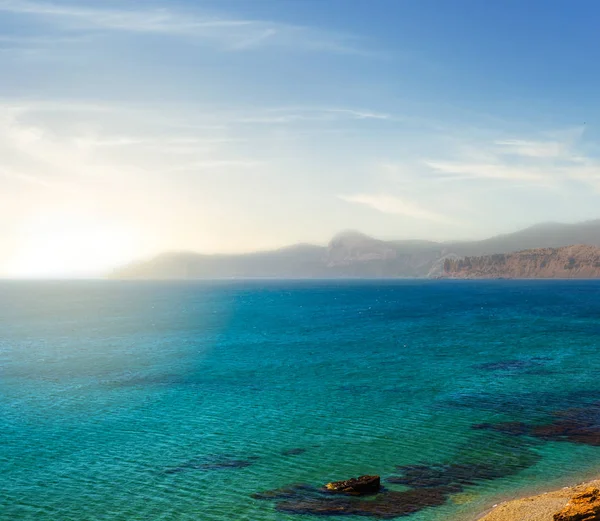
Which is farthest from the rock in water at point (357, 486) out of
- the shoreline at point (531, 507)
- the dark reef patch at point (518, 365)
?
the dark reef patch at point (518, 365)

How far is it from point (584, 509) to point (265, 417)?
2892 cm

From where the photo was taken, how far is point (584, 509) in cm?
2228

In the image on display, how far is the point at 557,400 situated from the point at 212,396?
113 feet

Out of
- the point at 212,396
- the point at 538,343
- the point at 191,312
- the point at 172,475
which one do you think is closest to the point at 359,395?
the point at 212,396

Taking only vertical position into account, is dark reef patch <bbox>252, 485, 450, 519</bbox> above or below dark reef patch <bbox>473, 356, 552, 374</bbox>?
above

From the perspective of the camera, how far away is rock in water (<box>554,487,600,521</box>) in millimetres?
22000

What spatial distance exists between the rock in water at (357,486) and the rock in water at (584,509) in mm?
10315

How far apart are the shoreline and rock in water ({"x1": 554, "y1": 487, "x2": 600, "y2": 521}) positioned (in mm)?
2115

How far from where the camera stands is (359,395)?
5462cm

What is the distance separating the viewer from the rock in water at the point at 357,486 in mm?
29828

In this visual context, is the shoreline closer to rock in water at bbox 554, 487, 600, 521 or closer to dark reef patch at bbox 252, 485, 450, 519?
rock in water at bbox 554, 487, 600, 521

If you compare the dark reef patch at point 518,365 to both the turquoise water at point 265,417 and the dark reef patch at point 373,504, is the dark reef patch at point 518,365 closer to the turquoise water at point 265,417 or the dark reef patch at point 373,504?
the turquoise water at point 265,417

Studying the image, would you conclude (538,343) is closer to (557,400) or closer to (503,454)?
(557,400)

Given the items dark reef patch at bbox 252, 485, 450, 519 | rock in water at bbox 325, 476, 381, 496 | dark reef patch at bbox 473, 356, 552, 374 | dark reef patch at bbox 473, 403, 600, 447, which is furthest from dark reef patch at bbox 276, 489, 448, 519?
dark reef patch at bbox 473, 356, 552, 374
